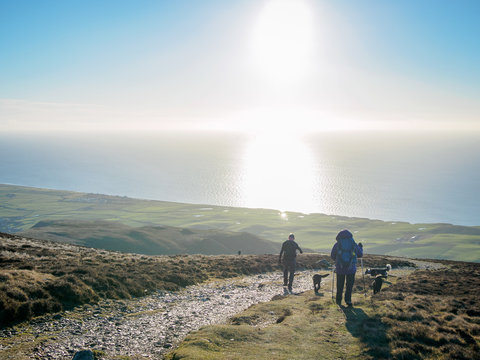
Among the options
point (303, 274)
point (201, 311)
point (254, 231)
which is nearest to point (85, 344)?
point (201, 311)

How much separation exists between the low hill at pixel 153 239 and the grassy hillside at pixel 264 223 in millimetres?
31552

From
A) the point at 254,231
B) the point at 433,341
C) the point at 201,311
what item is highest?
the point at 433,341

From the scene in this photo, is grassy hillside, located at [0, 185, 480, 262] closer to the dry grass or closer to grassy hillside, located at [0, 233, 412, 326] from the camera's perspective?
grassy hillside, located at [0, 233, 412, 326]

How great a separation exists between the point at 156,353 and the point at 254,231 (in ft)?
443

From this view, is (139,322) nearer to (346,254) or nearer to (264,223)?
(346,254)

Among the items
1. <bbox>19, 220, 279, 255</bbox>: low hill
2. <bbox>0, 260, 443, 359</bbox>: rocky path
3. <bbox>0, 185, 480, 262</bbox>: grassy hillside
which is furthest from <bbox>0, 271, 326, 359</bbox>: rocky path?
<bbox>0, 185, 480, 262</bbox>: grassy hillside

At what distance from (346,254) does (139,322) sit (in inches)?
388

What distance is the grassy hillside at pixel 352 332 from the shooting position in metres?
9.69

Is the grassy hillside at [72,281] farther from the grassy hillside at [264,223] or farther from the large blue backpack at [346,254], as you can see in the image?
the grassy hillside at [264,223]

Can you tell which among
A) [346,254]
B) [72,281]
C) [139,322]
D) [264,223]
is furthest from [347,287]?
[264,223]

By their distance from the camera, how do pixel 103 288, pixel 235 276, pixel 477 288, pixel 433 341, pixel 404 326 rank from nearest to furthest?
pixel 433 341
pixel 404 326
pixel 103 288
pixel 477 288
pixel 235 276

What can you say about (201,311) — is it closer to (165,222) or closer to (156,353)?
(156,353)

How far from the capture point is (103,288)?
1727cm

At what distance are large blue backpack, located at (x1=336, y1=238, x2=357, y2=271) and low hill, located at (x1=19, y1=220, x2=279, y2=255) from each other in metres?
78.2
